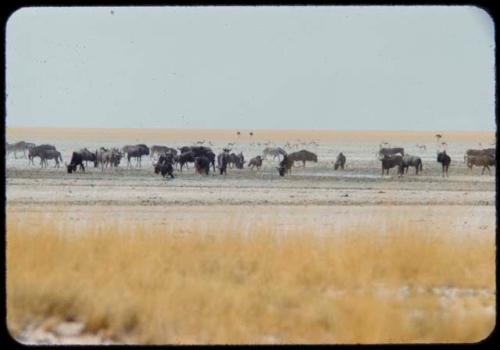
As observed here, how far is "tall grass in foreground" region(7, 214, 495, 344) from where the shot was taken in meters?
5.14


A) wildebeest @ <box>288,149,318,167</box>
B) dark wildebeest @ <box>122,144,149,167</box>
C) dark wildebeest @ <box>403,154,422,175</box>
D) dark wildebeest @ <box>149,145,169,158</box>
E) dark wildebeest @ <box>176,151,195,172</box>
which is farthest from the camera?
dark wildebeest @ <box>149,145,169,158</box>

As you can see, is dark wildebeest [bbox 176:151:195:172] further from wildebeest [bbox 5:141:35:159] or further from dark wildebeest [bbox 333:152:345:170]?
wildebeest [bbox 5:141:35:159]

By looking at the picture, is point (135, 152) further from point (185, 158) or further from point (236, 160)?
point (236, 160)

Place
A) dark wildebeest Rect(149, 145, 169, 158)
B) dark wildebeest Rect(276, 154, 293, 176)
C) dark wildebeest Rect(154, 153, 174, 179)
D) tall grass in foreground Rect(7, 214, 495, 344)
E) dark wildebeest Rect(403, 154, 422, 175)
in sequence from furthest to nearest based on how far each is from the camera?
dark wildebeest Rect(149, 145, 169, 158) < dark wildebeest Rect(276, 154, 293, 176) < dark wildebeest Rect(403, 154, 422, 175) < dark wildebeest Rect(154, 153, 174, 179) < tall grass in foreground Rect(7, 214, 495, 344)

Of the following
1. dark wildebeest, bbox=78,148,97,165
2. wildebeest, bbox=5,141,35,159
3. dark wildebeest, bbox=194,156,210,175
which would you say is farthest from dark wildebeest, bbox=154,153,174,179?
wildebeest, bbox=5,141,35,159

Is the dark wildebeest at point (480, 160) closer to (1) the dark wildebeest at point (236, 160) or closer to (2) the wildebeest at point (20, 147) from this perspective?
(1) the dark wildebeest at point (236, 160)

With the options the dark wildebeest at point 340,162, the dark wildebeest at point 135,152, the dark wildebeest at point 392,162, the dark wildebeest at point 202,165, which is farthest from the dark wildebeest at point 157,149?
the dark wildebeest at point 392,162

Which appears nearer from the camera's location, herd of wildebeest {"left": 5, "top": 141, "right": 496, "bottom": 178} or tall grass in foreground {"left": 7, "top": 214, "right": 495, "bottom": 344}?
tall grass in foreground {"left": 7, "top": 214, "right": 495, "bottom": 344}

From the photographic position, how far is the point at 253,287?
6051 mm

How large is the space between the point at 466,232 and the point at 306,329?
20.8ft

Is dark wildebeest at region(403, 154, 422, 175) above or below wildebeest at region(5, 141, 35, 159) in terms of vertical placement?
below

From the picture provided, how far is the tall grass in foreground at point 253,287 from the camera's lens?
514 cm

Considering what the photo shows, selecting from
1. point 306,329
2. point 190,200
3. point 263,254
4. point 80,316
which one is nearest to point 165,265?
point 263,254

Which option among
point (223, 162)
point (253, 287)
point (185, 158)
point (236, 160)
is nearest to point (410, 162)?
point (236, 160)
